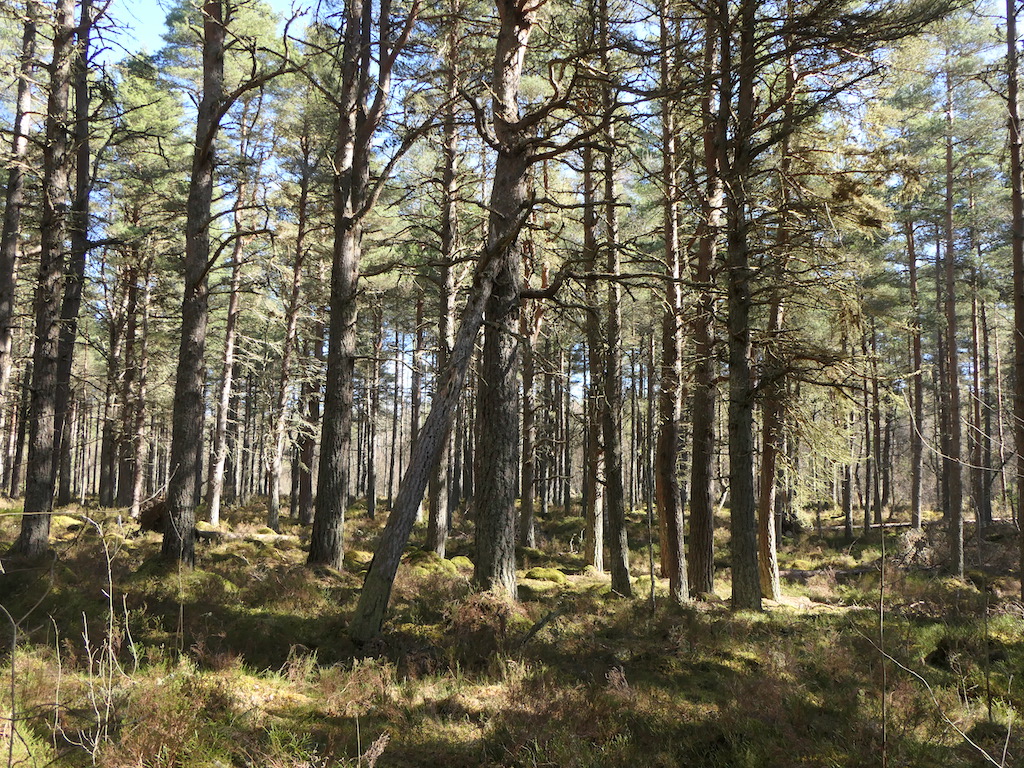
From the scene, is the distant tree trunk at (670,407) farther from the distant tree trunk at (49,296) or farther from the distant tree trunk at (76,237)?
the distant tree trunk at (76,237)

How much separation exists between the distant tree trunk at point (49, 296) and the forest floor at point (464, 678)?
110 centimetres

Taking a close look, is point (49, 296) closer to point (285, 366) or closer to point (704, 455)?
point (285, 366)

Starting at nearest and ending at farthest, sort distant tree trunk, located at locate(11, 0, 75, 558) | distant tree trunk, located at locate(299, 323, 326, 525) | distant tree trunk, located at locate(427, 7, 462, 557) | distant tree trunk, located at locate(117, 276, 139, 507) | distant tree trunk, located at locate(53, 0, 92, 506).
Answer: distant tree trunk, located at locate(11, 0, 75, 558), distant tree trunk, located at locate(53, 0, 92, 506), distant tree trunk, located at locate(427, 7, 462, 557), distant tree trunk, located at locate(117, 276, 139, 507), distant tree trunk, located at locate(299, 323, 326, 525)

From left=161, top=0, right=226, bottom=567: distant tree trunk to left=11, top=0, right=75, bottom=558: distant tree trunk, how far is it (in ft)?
7.61

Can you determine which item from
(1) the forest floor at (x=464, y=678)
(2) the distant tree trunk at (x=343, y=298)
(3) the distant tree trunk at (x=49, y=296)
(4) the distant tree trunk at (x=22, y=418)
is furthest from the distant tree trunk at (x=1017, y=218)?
(4) the distant tree trunk at (x=22, y=418)

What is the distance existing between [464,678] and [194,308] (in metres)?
6.76

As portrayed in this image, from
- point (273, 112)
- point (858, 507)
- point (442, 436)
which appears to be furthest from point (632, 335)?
point (858, 507)

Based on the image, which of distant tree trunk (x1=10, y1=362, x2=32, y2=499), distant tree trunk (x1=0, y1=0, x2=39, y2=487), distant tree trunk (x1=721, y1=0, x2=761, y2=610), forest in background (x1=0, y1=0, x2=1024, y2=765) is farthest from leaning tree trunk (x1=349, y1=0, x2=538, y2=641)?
distant tree trunk (x1=0, y1=0, x2=39, y2=487)

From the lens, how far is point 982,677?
608 cm

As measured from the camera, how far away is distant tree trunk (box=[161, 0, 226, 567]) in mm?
8680

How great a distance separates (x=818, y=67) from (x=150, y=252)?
18.4m

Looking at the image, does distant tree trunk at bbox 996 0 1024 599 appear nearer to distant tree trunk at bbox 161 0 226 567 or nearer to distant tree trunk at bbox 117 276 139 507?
distant tree trunk at bbox 161 0 226 567

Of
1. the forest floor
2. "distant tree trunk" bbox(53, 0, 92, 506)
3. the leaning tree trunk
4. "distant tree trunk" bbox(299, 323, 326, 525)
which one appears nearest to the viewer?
the forest floor

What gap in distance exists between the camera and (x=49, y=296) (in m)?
9.91
